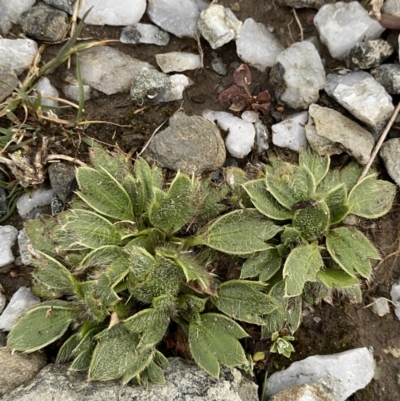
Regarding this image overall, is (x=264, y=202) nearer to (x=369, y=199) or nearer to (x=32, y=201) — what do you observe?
(x=369, y=199)

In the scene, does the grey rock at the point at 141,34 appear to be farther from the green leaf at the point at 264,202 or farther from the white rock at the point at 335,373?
the white rock at the point at 335,373

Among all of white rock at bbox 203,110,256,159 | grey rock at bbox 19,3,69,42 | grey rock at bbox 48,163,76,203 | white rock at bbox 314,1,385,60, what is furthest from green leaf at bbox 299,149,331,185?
grey rock at bbox 19,3,69,42

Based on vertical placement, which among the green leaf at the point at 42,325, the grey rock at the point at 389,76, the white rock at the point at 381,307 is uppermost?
the grey rock at the point at 389,76

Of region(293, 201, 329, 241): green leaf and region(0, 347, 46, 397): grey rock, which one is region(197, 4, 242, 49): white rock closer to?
region(293, 201, 329, 241): green leaf

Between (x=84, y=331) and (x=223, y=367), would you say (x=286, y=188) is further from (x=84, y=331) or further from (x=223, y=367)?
(x=84, y=331)

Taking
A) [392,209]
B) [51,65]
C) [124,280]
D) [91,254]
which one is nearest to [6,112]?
[51,65]

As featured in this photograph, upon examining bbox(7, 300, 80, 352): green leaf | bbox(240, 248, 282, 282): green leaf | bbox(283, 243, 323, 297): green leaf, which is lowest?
bbox(7, 300, 80, 352): green leaf

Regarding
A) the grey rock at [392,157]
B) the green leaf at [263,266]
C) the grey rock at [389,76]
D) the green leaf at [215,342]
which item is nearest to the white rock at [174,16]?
the grey rock at [389,76]
